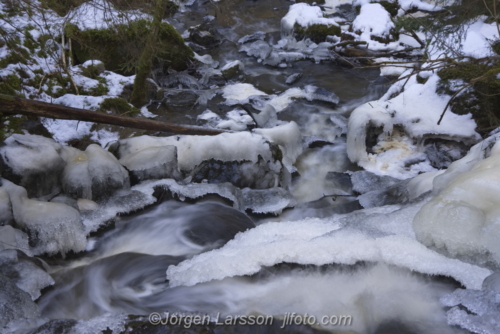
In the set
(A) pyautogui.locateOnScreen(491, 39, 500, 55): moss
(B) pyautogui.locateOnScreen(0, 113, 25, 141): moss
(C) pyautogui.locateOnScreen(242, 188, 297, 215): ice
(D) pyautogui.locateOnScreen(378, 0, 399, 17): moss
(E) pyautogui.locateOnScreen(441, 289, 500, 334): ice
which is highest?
(D) pyautogui.locateOnScreen(378, 0, 399, 17): moss

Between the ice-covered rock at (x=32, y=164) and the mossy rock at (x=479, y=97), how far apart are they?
460 centimetres

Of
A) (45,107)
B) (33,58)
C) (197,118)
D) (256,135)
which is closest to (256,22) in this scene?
(197,118)

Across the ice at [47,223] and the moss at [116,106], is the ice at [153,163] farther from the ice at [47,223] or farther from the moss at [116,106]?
the moss at [116,106]

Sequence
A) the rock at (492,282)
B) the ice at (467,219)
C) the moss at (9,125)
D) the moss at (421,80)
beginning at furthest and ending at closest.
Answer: the moss at (421,80), the moss at (9,125), the ice at (467,219), the rock at (492,282)

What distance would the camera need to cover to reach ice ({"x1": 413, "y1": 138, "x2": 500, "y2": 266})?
107 inches

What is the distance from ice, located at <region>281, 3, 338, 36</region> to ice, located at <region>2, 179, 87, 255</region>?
27.2 ft

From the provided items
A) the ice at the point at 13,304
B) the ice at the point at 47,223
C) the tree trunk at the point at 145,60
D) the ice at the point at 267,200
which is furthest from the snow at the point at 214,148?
the ice at the point at 13,304

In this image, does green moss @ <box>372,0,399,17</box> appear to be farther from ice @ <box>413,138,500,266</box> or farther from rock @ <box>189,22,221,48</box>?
ice @ <box>413,138,500,266</box>

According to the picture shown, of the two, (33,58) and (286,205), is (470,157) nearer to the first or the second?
(286,205)

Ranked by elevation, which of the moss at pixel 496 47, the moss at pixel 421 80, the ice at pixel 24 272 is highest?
the moss at pixel 496 47

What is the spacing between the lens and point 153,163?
14.3ft

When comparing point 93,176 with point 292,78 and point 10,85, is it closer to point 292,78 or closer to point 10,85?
point 10,85

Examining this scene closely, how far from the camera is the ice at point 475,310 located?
86.0 inches

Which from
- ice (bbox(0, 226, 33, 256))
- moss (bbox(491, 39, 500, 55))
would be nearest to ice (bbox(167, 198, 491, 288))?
ice (bbox(0, 226, 33, 256))
